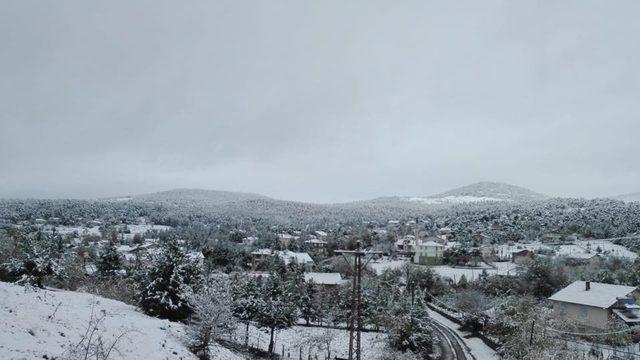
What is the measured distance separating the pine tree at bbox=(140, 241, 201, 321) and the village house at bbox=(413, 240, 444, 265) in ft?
247

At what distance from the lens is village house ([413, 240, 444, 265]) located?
3907 inches

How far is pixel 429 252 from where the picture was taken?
102062 mm

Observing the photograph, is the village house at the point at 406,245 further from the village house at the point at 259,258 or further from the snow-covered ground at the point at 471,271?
the village house at the point at 259,258

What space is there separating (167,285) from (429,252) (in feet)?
267

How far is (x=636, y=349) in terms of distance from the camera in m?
36.2

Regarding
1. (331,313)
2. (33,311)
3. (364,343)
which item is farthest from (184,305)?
(331,313)

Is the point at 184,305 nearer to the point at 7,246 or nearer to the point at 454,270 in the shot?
the point at 7,246

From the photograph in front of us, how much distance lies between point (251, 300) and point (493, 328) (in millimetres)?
26345

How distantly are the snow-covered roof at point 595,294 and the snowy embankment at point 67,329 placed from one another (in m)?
38.9

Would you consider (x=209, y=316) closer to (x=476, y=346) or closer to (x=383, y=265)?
(x=476, y=346)

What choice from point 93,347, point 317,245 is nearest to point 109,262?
point 93,347

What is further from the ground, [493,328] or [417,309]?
[417,309]

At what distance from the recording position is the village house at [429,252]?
326 feet

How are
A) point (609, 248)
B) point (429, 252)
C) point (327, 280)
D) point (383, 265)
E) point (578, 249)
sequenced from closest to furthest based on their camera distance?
point (327, 280) < point (609, 248) < point (578, 249) < point (383, 265) < point (429, 252)
